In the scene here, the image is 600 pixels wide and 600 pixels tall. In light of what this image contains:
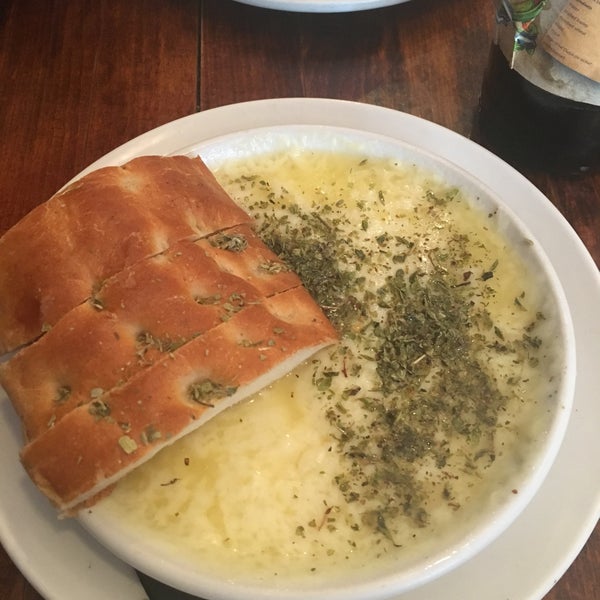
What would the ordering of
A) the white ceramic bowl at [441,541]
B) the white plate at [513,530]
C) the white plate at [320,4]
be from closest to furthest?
the white ceramic bowl at [441,541] → the white plate at [513,530] → the white plate at [320,4]

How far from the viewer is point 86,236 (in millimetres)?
1038

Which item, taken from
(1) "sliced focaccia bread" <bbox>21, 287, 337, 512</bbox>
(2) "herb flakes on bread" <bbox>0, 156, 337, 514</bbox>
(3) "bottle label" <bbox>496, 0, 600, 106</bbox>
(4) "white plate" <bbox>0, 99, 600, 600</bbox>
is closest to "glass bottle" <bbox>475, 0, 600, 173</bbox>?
(3) "bottle label" <bbox>496, 0, 600, 106</bbox>

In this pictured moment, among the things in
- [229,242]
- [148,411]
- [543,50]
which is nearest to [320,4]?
[543,50]

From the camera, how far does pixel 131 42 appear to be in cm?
178

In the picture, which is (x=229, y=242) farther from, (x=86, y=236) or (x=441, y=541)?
(x=441, y=541)

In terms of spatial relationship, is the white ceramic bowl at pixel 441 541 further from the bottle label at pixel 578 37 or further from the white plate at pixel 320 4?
the white plate at pixel 320 4

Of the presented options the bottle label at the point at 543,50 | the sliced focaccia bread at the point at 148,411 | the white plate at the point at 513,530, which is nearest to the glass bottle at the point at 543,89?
the bottle label at the point at 543,50

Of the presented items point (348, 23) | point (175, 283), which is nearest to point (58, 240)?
point (175, 283)

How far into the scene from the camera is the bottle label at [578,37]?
3.82ft

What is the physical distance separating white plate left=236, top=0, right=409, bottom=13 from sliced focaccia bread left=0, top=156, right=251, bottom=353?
0.67 m

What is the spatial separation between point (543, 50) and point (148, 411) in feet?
3.19

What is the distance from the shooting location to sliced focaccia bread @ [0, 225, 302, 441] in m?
0.94

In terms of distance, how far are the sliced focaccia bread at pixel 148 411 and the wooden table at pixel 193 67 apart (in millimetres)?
749

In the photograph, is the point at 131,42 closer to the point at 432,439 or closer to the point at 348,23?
the point at 348,23
